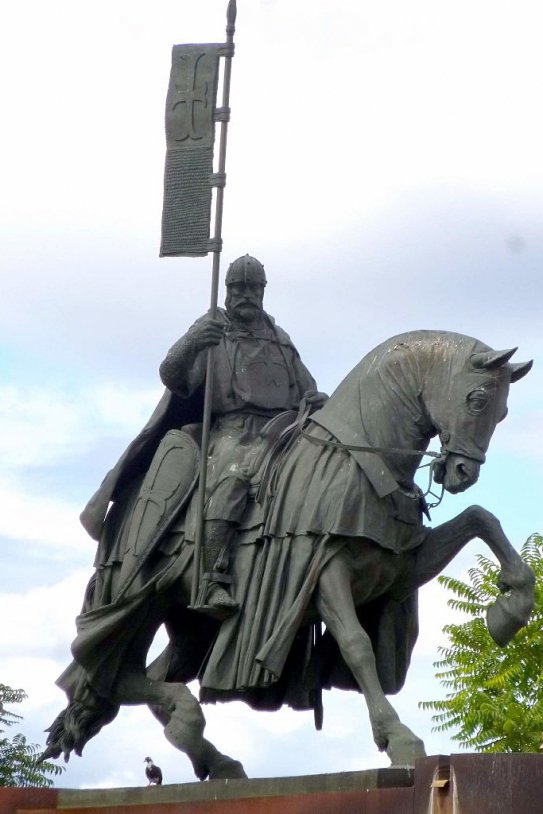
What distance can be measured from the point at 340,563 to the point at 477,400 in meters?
1.35

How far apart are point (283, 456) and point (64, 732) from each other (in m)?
2.71

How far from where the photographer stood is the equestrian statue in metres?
12.2

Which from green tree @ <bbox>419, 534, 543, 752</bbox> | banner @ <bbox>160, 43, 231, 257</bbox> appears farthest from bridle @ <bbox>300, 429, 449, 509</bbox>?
green tree @ <bbox>419, 534, 543, 752</bbox>

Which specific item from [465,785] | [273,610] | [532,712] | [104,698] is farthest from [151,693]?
[532,712]

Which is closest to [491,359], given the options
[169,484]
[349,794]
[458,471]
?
[458,471]

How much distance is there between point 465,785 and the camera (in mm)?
10180

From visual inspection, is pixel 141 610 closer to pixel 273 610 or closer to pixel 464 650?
pixel 273 610

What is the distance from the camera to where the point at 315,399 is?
13359 mm

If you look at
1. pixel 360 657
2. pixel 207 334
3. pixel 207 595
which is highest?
pixel 207 334

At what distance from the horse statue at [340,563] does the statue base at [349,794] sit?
481 mm

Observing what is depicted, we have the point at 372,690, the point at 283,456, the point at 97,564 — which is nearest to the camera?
the point at 372,690

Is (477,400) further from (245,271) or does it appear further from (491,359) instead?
(245,271)

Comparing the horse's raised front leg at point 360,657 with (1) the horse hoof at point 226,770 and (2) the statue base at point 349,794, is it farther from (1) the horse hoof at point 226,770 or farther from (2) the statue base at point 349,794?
(1) the horse hoof at point 226,770

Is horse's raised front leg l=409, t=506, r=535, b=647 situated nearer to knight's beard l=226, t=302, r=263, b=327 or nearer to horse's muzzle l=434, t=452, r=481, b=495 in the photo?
horse's muzzle l=434, t=452, r=481, b=495
